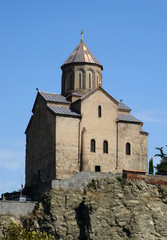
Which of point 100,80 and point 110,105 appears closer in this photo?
point 110,105

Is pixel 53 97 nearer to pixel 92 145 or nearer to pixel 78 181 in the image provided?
pixel 92 145

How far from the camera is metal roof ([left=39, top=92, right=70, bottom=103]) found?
57553mm

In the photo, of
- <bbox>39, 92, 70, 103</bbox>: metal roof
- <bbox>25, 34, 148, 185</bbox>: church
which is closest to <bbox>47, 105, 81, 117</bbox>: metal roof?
<bbox>25, 34, 148, 185</bbox>: church

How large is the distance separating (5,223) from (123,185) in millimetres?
12217

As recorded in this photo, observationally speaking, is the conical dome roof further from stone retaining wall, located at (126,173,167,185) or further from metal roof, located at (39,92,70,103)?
stone retaining wall, located at (126,173,167,185)

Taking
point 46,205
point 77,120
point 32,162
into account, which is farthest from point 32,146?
point 46,205

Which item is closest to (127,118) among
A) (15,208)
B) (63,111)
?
(63,111)

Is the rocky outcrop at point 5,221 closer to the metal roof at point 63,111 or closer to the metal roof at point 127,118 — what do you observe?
the metal roof at point 63,111

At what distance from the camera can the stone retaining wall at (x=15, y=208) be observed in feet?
160

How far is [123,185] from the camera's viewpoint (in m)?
52.1

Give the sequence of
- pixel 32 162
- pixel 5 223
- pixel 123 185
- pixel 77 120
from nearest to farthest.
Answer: pixel 5 223 < pixel 123 185 < pixel 77 120 < pixel 32 162

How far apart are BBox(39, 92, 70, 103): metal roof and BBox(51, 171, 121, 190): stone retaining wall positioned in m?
9.58

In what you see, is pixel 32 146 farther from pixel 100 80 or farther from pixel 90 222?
pixel 90 222

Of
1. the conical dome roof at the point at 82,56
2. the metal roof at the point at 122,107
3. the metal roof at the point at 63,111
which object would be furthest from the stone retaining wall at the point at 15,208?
the conical dome roof at the point at 82,56
